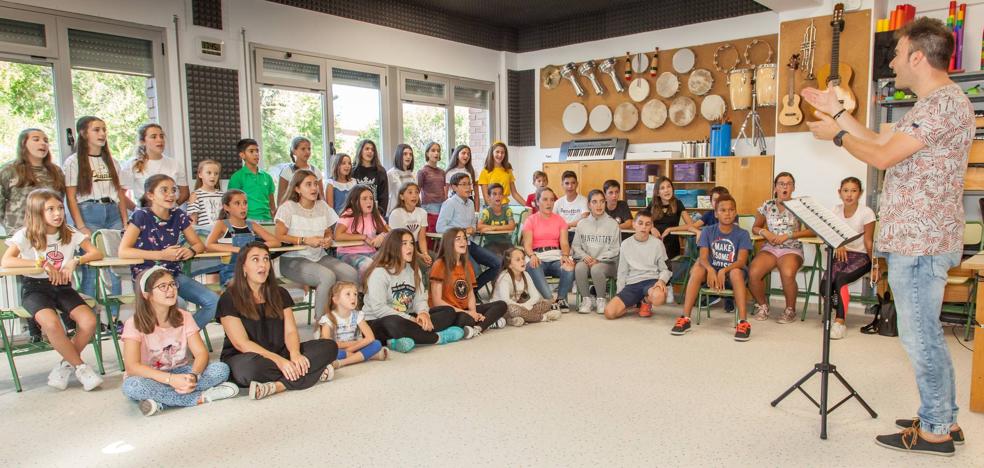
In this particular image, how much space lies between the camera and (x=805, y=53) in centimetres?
600

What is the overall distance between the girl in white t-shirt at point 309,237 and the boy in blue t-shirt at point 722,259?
8.70ft

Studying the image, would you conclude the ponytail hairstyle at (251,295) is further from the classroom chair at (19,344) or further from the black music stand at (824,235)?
the black music stand at (824,235)

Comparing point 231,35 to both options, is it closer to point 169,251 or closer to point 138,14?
point 138,14

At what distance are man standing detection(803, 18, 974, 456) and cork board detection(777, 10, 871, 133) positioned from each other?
365 centimetres

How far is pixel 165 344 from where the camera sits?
3410mm

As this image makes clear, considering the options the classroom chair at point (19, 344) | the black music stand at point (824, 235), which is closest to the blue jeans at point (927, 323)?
the black music stand at point (824, 235)

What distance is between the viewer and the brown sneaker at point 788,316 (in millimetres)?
5281

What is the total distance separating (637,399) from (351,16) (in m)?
5.79

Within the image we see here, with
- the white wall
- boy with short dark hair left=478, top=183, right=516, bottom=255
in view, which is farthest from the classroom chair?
boy with short dark hair left=478, top=183, right=516, bottom=255

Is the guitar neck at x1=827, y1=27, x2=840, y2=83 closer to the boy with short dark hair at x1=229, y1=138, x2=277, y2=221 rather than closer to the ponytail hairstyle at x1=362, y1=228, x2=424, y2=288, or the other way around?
the ponytail hairstyle at x1=362, y1=228, x2=424, y2=288

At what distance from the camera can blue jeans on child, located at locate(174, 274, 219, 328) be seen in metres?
4.15

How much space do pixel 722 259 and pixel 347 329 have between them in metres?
3.08

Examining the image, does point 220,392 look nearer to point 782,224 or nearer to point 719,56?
point 782,224

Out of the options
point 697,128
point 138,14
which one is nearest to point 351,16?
point 138,14
